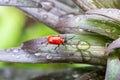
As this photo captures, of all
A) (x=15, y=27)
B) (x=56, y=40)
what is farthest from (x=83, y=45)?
(x=15, y=27)

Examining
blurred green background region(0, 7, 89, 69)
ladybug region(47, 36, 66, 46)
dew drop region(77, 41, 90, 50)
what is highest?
ladybug region(47, 36, 66, 46)

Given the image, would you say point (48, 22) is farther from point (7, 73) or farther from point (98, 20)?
point (7, 73)

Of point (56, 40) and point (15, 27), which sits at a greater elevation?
point (56, 40)

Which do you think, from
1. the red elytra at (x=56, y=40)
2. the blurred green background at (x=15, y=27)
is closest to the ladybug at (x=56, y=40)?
the red elytra at (x=56, y=40)

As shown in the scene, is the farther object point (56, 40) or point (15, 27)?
point (15, 27)

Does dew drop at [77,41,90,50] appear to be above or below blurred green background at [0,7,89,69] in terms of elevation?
above

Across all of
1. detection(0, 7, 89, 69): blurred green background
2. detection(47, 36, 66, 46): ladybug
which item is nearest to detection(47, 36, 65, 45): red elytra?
detection(47, 36, 66, 46): ladybug

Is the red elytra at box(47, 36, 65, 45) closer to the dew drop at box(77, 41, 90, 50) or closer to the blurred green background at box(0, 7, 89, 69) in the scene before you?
the dew drop at box(77, 41, 90, 50)

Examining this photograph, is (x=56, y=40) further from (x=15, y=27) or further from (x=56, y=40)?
(x=15, y=27)

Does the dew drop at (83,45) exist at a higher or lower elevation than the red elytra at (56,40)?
lower

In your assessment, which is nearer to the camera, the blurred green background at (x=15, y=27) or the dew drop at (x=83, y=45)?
the dew drop at (x=83, y=45)

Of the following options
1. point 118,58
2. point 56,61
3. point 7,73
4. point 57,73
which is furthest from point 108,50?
point 7,73

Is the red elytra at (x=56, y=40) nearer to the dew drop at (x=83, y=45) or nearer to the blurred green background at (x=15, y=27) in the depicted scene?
the dew drop at (x=83, y=45)
